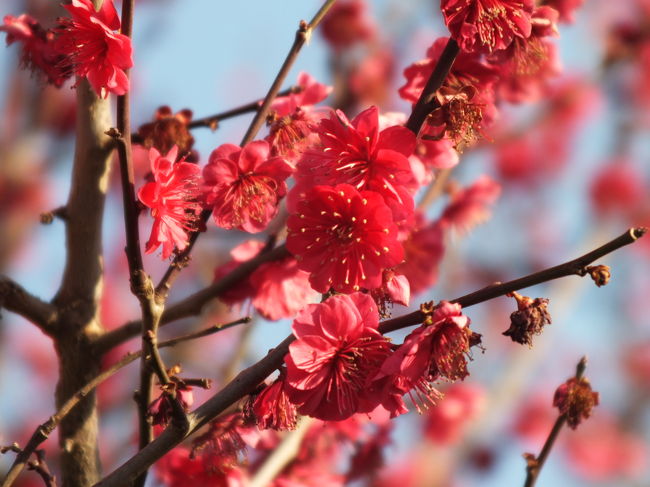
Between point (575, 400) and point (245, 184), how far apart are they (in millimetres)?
906

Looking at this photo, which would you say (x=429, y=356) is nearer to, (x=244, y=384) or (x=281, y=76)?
(x=244, y=384)

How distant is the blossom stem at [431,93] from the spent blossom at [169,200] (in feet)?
1.58

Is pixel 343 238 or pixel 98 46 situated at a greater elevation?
pixel 98 46

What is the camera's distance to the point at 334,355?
5.69 feet

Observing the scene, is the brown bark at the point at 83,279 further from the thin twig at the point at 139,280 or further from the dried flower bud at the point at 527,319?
the dried flower bud at the point at 527,319

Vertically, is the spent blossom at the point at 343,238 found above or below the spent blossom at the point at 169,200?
below

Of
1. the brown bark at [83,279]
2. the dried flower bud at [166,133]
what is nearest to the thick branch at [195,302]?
the brown bark at [83,279]

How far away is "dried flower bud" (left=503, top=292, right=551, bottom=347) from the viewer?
157 centimetres

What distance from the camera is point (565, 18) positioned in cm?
257

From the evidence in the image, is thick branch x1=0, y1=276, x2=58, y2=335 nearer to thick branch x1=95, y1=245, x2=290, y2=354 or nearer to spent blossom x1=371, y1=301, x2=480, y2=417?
thick branch x1=95, y1=245, x2=290, y2=354

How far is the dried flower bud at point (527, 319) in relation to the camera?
5.16ft

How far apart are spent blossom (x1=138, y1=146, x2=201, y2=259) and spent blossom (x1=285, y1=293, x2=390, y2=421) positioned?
0.36 meters

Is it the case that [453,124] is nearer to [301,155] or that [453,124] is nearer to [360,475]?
[301,155]

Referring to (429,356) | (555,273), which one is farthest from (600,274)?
(429,356)
